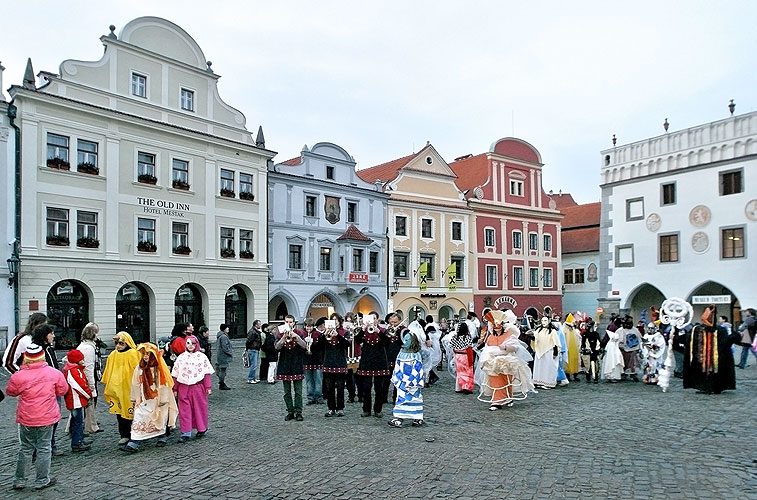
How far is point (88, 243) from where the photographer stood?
24.1 meters

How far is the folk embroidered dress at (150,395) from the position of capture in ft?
27.5

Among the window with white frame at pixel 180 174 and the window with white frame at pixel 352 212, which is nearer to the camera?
the window with white frame at pixel 180 174

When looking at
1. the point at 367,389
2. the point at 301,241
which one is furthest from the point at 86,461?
the point at 301,241

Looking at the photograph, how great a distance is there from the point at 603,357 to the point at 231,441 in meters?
10.7

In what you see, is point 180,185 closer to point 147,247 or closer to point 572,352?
point 147,247

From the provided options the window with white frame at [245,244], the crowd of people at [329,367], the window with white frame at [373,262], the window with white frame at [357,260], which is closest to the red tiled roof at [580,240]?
the window with white frame at [373,262]

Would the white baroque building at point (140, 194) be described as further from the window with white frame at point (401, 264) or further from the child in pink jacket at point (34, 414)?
the child in pink jacket at point (34, 414)

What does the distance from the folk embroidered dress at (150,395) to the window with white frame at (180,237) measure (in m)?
19.2

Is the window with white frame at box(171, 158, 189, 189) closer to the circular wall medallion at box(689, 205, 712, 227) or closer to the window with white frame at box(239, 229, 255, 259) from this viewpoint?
the window with white frame at box(239, 229, 255, 259)

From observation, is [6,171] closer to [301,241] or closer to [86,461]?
[301,241]

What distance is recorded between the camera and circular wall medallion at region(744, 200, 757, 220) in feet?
92.2

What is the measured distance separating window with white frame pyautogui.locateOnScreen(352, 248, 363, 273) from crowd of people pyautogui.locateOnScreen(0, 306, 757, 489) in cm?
1649

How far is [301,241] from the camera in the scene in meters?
32.2

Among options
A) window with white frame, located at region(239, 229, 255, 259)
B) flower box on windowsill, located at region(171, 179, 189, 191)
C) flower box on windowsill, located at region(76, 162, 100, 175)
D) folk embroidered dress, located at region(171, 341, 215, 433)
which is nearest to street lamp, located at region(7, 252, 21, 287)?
flower box on windowsill, located at region(76, 162, 100, 175)
